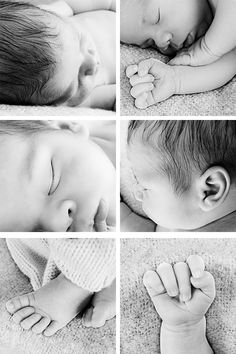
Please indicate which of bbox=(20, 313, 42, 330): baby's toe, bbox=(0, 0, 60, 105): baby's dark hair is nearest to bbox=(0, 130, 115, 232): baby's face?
bbox=(0, 0, 60, 105): baby's dark hair

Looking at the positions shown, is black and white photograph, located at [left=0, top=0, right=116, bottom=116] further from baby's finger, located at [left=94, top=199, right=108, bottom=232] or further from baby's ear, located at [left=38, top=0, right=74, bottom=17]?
baby's finger, located at [left=94, top=199, right=108, bottom=232]

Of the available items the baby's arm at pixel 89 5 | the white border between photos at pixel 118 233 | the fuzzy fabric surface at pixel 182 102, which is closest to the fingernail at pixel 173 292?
the white border between photos at pixel 118 233

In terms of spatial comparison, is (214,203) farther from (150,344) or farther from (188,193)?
(150,344)

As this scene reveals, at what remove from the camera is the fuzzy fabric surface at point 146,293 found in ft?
4.67

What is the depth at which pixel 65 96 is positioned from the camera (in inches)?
54.5

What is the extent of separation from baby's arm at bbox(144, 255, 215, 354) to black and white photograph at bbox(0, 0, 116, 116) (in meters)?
0.40

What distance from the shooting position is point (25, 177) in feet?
4.46

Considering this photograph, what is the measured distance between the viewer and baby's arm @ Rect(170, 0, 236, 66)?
131cm

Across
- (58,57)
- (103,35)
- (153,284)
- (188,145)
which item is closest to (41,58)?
(58,57)

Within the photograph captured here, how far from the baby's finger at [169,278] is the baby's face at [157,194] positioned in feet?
0.32

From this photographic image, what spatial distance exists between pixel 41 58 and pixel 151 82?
0.25 metres

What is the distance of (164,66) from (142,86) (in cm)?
7

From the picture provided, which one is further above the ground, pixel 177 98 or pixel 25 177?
pixel 177 98

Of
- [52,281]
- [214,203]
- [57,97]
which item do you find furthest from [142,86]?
[52,281]
